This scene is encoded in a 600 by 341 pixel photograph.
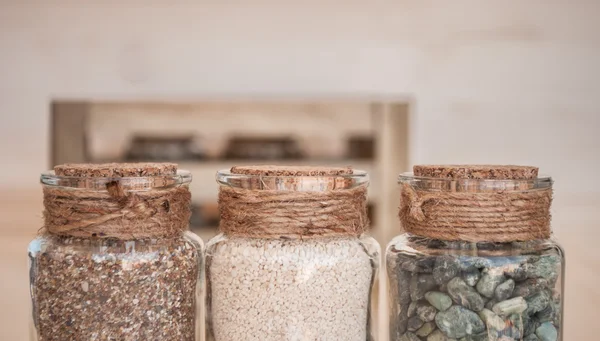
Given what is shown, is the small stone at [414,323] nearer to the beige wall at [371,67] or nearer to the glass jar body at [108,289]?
the glass jar body at [108,289]

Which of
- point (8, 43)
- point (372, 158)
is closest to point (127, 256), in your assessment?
point (8, 43)

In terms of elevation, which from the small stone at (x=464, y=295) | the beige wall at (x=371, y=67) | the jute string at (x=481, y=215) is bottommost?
the small stone at (x=464, y=295)

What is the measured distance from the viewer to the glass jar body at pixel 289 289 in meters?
0.52

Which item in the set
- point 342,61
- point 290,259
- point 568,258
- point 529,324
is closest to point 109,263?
point 290,259

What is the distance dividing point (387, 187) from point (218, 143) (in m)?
1.08

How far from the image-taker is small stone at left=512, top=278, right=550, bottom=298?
0.53 metres

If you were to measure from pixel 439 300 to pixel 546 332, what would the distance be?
106mm

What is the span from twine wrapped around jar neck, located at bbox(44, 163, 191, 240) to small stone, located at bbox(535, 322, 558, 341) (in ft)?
1.18

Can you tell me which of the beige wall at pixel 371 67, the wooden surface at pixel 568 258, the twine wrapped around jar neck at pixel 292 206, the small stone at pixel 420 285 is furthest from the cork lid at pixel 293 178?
the wooden surface at pixel 568 258

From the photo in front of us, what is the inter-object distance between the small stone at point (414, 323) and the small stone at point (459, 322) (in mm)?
22

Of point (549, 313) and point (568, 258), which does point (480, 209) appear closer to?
point (549, 313)

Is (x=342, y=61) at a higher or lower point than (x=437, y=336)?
higher

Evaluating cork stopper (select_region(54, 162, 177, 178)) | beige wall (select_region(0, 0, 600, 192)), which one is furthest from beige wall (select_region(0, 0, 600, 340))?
cork stopper (select_region(54, 162, 177, 178))

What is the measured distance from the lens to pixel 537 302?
532 millimetres
